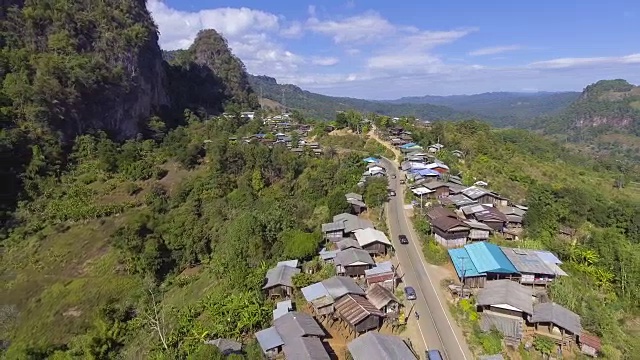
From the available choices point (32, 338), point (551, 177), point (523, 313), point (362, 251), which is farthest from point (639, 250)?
point (32, 338)

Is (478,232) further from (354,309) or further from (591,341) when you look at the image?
(354,309)

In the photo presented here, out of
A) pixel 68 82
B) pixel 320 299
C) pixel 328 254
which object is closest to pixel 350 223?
pixel 328 254

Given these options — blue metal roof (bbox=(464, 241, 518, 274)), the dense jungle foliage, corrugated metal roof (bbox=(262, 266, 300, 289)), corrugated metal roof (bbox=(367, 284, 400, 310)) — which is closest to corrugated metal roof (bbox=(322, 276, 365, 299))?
corrugated metal roof (bbox=(367, 284, 400, 310))

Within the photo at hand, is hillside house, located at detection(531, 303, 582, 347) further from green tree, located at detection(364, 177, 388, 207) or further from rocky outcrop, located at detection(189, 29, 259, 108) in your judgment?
rocky outcrop, located at detection(189, 29, 259, 108)

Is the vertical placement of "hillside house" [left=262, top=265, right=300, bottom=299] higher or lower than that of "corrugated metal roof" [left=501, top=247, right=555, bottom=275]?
lower

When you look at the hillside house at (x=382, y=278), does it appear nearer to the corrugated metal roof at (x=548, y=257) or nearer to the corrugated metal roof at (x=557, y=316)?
the corrugated metal roof at (x=557, y=316)

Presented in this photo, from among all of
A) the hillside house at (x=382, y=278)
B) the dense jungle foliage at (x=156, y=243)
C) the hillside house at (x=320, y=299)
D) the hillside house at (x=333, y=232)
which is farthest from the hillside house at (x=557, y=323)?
the dense jungle foliage at (x=156, y=243)
